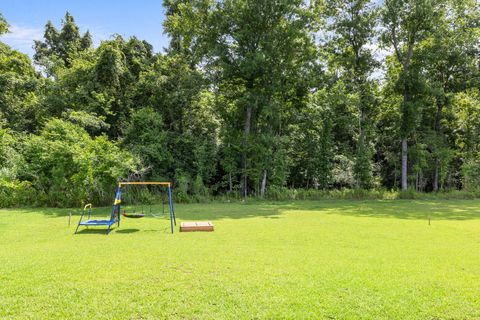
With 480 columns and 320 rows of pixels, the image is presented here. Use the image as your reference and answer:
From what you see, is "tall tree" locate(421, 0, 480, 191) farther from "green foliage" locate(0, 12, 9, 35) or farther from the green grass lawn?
"green foliage" locate(0, 12, 9, 35)

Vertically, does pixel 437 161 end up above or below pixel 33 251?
above

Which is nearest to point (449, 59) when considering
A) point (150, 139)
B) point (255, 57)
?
point (255, 57)

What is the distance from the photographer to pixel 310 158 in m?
22.8

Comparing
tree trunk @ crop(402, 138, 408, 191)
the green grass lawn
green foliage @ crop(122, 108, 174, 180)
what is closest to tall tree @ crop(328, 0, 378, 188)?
tree trunk @ crop(402, 138, 408, 191)

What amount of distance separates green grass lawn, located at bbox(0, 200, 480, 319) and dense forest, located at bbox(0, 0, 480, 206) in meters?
9.97

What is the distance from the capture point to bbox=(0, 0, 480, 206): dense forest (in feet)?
66.0

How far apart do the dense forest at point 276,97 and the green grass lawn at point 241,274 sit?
9968 mm

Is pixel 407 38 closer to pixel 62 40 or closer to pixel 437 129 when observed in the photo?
pixel 437 129

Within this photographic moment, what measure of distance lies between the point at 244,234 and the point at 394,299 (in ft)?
15.9

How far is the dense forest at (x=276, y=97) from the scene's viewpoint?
20109 mm

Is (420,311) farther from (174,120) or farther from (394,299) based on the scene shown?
(174,120)

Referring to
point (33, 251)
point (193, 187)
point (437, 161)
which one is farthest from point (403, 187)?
point (33, 251)

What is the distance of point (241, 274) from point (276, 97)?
18.5m

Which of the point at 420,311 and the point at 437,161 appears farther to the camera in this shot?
the point at 437,161
